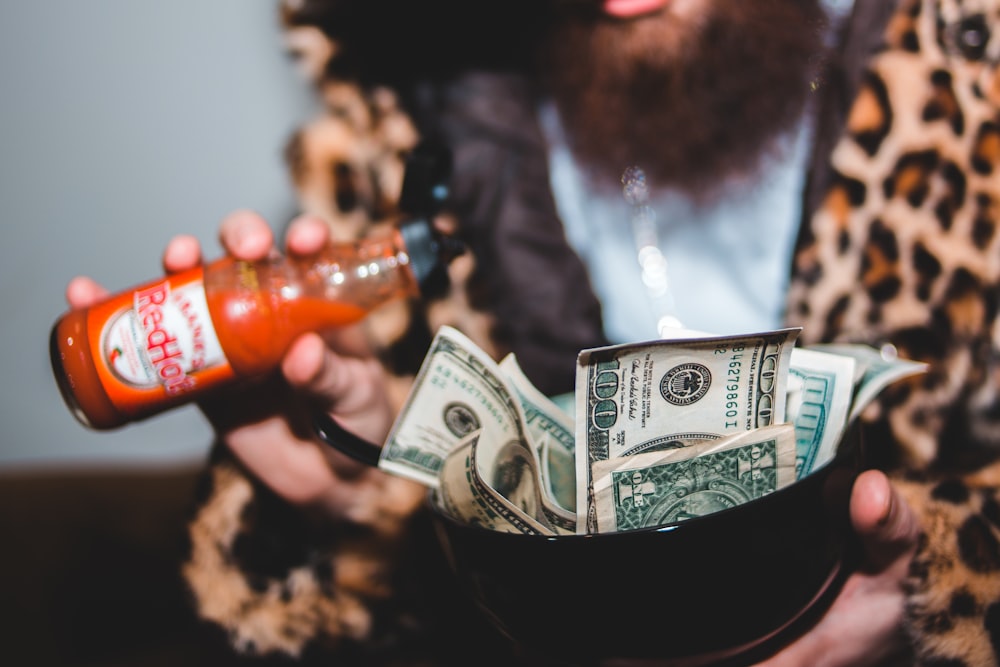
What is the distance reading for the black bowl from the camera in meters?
0.33

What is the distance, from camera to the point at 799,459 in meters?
0.45

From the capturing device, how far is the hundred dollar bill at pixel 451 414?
436mm

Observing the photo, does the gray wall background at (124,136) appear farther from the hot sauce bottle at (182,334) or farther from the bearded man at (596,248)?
the hot sauce bottle at (182,334)

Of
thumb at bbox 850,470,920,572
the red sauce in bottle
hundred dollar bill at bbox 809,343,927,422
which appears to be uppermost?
the red sauce in bottle

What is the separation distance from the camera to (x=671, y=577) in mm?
342

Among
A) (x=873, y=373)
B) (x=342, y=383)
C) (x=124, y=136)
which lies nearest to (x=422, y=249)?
(x=342, y=383)

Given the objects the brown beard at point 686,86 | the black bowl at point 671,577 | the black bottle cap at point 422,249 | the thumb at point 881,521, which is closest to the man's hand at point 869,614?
the thumb at point 881,521

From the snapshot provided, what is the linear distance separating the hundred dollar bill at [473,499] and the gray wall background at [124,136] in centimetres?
113

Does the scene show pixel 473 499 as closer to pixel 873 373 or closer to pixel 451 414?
pixel 451 414

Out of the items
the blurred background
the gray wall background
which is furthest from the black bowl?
the gray wall background

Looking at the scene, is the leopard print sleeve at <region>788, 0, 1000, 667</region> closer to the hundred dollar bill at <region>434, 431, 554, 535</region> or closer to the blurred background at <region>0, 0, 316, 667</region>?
the hundred dollar bill at <region>434, 431, 554, 535</region>

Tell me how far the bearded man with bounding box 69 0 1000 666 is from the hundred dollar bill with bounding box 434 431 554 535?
209mm

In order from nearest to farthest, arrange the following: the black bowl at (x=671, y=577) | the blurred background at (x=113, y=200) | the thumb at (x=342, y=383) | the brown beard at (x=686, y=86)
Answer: the black bowl at (x=671, y=577), the thumb at (x=342, y=383), the brown beard at (x=686, y=86), the blurred background at (x=113, y=200)

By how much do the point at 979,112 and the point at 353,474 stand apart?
0.89m
